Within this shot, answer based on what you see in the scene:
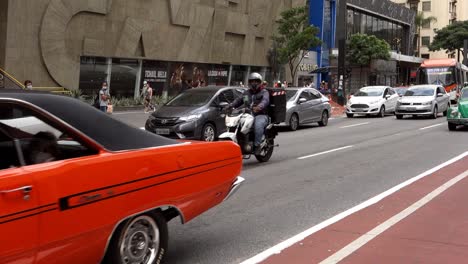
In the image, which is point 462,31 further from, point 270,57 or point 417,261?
point 417,261

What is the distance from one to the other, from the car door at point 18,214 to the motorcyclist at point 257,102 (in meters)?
7.09

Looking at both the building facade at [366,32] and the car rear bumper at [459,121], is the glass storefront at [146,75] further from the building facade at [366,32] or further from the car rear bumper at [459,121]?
the car rear bumper at [459,121]

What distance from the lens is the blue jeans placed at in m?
10.4

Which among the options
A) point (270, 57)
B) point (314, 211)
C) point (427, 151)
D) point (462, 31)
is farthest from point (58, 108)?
point (462, 31)

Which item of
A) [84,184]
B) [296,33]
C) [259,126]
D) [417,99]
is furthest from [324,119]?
[84,184]

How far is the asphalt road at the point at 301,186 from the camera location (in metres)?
5.68

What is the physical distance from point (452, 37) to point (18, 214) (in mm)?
83785

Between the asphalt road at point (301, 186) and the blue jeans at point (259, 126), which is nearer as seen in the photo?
the asphalt road at point (301, 186)

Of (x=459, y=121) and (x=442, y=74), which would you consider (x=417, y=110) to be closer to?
(x=459, y=121)

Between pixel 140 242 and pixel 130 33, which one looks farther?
pixel 130 33

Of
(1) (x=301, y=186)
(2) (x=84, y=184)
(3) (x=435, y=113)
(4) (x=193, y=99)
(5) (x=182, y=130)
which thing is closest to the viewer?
(2) (x=84, y=184)

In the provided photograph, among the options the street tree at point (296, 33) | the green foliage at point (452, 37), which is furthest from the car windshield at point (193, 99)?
the green foliage at point (452, 37)

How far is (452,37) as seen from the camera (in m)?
78.9

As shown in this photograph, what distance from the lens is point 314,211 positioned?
702cm
